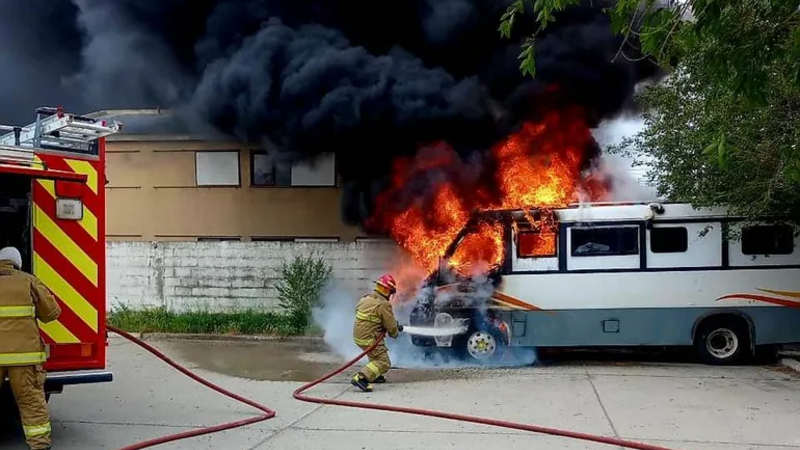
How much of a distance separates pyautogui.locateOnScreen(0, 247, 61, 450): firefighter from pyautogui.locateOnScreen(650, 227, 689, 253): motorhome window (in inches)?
287

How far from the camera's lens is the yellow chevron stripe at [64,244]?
5715 millimetres

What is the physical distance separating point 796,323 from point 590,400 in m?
3.74

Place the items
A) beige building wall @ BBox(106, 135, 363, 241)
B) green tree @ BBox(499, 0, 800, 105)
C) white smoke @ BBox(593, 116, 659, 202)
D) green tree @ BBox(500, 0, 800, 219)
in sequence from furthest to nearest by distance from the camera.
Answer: beige building wall @ BBox(106, 135, 363, 241) < white smoke @ BBox(593, 116, 659, 202) < green tree @ BBox(500, 0, 800, 219) < green tree @ BBox(499, 0, 800, 105)

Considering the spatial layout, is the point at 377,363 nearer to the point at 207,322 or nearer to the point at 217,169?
the point at 207,322

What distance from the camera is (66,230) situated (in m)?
5.82

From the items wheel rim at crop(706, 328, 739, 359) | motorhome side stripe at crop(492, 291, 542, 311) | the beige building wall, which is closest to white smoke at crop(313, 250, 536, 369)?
motorhome side stripe at crop(492, 291, 542, 311)

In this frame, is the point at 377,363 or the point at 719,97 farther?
the point at 377,363

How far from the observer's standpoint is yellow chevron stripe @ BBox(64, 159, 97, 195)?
5.91 metres

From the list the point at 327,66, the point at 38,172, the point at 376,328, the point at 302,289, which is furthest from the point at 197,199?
the point at 38,172

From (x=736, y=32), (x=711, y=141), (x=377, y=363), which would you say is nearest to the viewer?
(x=736, y=32)

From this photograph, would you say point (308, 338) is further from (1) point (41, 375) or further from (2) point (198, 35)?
(1) point (41, 375)

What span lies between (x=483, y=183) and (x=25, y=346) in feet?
23.4

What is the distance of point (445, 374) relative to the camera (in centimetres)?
933

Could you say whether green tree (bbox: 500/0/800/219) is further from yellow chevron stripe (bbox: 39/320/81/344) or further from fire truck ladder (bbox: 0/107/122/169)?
yellow chevron stripe (bbox: 39/320/81/344)
